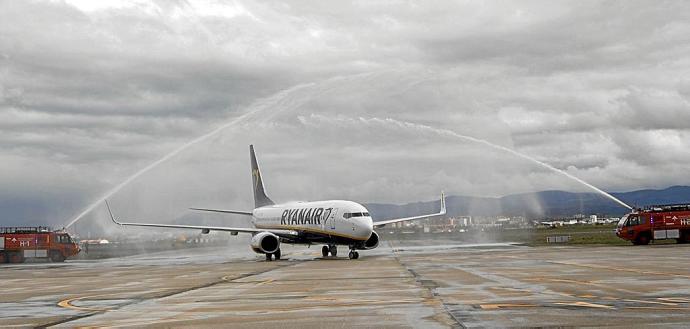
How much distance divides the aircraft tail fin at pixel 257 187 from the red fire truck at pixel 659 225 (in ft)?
124

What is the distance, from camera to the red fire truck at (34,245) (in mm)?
76250

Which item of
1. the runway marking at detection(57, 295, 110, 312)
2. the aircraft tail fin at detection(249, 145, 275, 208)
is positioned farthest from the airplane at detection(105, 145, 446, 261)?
the runway marking at detection(57, 295, 110, 312)

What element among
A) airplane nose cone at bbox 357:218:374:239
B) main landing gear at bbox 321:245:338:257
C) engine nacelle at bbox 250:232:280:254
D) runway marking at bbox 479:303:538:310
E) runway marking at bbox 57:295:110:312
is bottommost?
runway marking at bbox 479:303:538:310

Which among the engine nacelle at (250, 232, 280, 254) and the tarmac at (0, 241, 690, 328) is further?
the engine nacelle at (250, 232, 280, 254)

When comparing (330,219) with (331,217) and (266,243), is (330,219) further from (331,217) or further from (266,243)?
(266,243)

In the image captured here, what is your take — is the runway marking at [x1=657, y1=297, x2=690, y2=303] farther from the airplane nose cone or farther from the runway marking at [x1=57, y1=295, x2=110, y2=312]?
the airplane nose cone

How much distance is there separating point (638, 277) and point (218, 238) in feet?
401

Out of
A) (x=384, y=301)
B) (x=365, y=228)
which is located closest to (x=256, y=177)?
(x=365, y=228)

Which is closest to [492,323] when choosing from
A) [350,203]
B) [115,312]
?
[115,312]

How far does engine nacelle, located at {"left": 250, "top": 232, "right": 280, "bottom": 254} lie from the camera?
63.5m

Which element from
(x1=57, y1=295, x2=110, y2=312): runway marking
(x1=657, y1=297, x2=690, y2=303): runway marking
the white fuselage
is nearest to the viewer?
(x1=657, y1=297, x2=690, y2=303): runway marking

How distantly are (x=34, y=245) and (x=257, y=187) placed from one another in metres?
24.5

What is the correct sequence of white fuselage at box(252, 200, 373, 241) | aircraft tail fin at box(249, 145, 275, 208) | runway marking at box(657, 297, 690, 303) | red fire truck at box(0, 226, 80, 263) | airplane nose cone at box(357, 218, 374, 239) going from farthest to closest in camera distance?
aircraft tail fin at box(249, 145, 275, 208) < red fire truck at box(0, 226, 80, 263) < white fuselage at box(252, 200, 373, 241) < airplane nose cone at box(357, 218, 374, 239) < runway marking at box(657, 297, 690, 303)

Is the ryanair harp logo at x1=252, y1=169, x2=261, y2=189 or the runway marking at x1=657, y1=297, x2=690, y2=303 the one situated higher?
the ryanair harp logo at x1=252, y1=169, x2=261, y2=189
